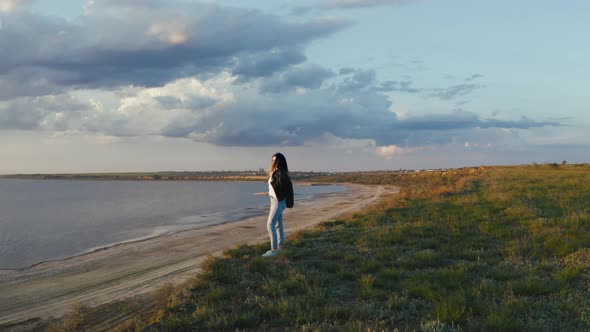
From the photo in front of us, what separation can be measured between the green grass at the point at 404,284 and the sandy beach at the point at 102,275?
2.34 m

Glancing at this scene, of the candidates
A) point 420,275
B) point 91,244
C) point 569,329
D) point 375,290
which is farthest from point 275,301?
point 91,244

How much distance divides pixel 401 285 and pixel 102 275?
903 centimetres

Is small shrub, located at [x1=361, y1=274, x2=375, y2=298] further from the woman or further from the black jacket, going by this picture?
the black jacket

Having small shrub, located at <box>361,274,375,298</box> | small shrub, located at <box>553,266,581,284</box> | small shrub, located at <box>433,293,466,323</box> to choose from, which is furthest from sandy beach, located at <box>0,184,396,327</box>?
small shrub, located at <box>553,266,581,284</box>

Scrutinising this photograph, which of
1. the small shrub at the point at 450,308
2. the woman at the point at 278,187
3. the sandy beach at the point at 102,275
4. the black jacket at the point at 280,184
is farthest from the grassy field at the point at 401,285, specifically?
the sandy beach at the point at 102,275

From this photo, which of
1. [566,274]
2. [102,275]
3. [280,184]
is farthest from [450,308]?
[102,275]

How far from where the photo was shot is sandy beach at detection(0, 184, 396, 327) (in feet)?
30.0

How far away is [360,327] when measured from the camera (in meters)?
5.11

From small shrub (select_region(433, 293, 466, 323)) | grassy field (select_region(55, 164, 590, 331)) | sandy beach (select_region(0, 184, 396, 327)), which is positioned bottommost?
sandy beach (select_region(0, 184, 396, 327))

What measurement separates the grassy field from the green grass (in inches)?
0.8

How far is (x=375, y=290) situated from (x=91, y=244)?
17442 mm

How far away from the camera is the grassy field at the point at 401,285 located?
5.77m

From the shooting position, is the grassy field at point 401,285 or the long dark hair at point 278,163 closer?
the grassy field at point 401,285

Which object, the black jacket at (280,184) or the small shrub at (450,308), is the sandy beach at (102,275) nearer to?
the black jacket at (280,184)
